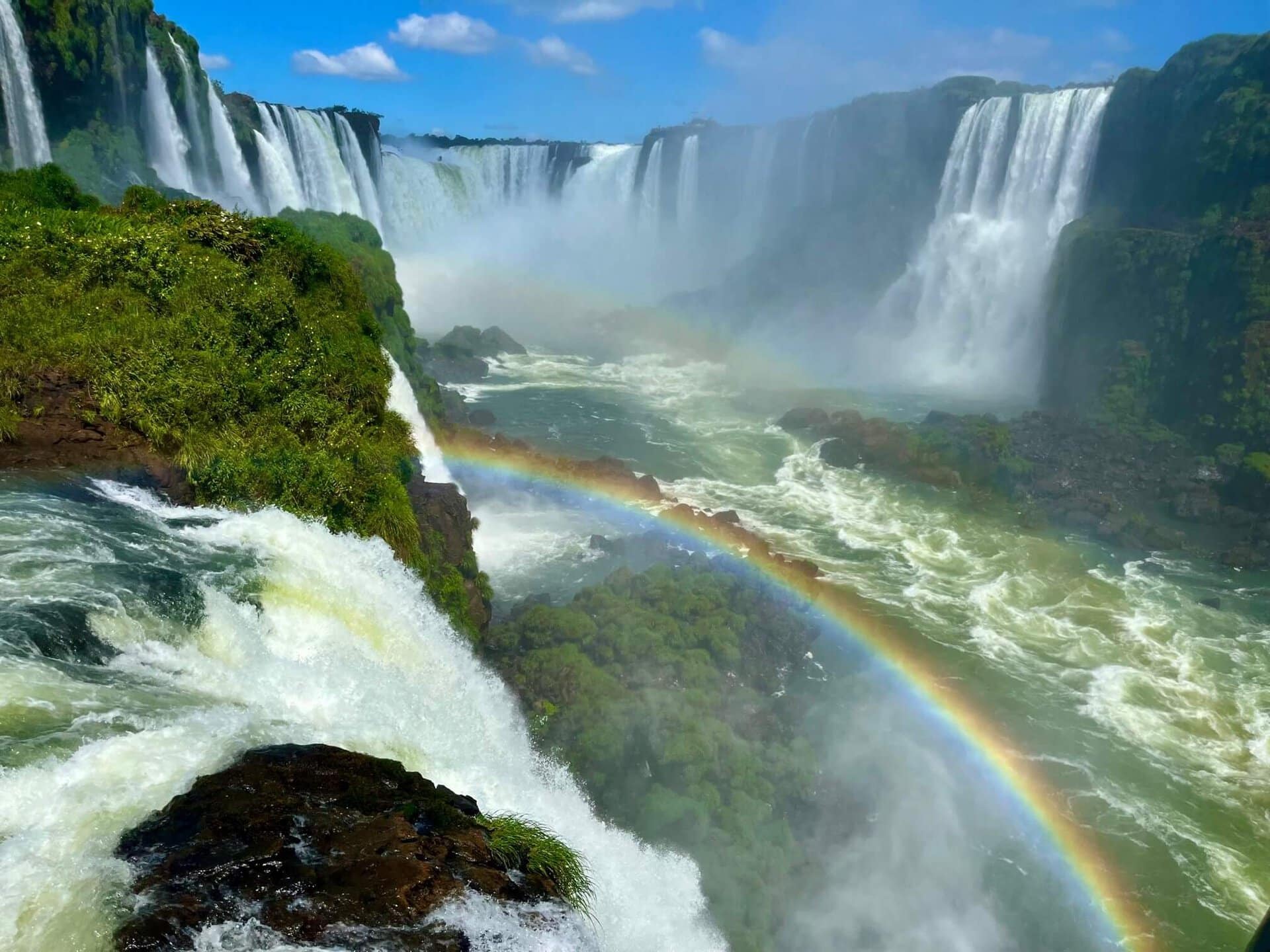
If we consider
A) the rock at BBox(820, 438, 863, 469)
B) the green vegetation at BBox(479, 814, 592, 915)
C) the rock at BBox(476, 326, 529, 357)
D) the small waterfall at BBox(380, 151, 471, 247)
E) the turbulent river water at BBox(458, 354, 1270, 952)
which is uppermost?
the small waterfall at BBox(380, 151, 471, 247)

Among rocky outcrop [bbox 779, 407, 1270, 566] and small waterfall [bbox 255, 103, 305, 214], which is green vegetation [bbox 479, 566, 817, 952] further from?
small waterfall [bbox 255, 103, 305, 214]

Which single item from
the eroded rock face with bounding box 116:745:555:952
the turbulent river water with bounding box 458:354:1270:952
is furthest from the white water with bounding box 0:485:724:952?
the turbulent river water with bounding box 458:354:1270:952

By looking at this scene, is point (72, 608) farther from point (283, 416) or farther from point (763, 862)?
point (763, 862)

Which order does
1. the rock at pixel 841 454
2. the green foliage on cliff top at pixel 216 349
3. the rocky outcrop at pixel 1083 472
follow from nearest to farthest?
the green foliage on cliff top at pixel 216 349 < the rocky outcrop at pixel 1083 472 < the rock at pixel 841 454

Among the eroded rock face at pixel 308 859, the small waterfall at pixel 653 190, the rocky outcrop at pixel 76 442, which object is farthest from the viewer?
the small waterfall at pixel 653 190

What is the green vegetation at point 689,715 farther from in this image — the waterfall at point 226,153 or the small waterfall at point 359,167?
the small waterfall at point 359,167

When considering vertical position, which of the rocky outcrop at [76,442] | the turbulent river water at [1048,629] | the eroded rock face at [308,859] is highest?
the rocky outcrop at [76,442]

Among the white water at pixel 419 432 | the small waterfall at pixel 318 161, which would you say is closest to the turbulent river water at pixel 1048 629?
the white water at pixel 419 432

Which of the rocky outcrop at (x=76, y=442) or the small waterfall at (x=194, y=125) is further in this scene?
the small waterfall at (x=194, y=125)
